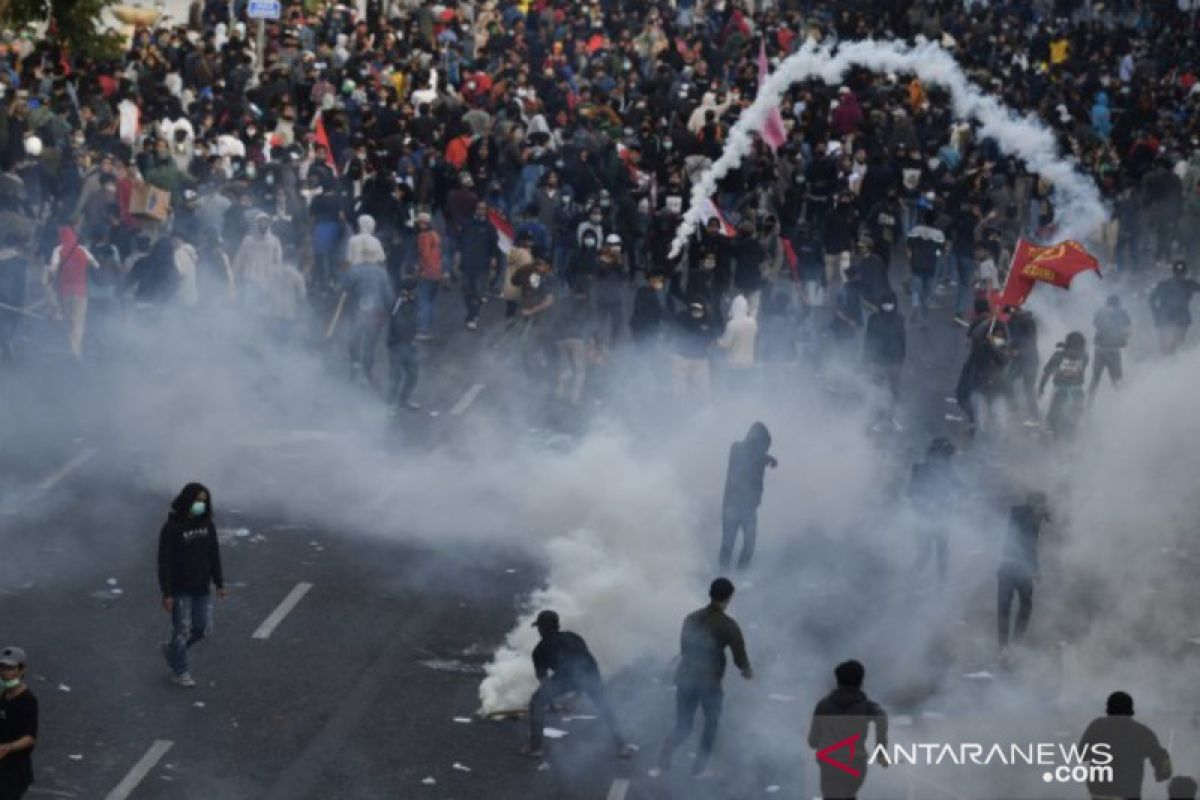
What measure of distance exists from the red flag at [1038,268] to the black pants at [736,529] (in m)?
5.96

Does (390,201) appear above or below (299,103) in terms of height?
below

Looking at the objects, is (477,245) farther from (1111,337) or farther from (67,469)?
(67,469)

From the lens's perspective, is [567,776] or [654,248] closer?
[567,776]

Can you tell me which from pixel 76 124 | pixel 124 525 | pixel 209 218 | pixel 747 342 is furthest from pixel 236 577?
pixel 76 124

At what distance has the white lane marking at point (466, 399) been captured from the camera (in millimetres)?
25484

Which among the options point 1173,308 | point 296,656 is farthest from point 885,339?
point 296,656

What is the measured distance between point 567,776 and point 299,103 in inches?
871

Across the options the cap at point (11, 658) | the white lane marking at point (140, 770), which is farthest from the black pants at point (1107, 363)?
the cap at point (11, 658)

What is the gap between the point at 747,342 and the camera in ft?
82.7

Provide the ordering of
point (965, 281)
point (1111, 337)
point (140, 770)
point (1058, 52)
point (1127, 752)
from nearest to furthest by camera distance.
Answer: point (1127, 752)
point (140, 770)
point (1111, 337)
point (965, 281)
point (1058, 52)

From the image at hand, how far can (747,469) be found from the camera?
67.2 ft

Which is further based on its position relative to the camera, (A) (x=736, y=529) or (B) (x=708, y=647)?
(A) (x=736, y=529)

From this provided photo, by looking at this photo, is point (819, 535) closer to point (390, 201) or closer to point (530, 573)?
point (530, 573)

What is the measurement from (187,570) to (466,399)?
896 centimetres
